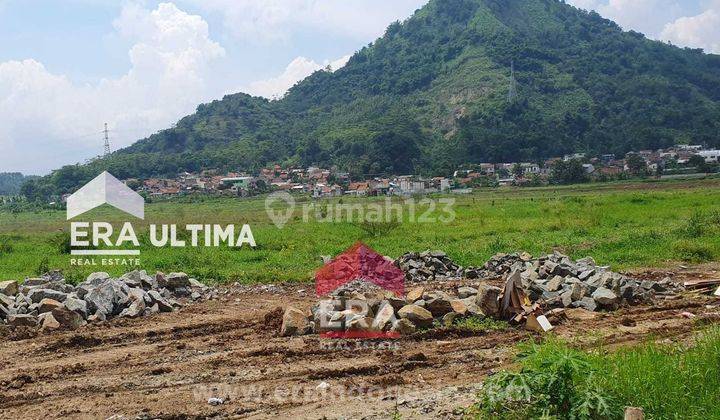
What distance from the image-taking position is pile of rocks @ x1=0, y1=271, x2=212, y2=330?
29.8 feet

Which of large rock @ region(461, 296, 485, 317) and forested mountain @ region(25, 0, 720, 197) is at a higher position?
forested mountain @ region(25, 0, 720, 197)

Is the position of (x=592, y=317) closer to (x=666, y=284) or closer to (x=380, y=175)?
(x=666, y=284)

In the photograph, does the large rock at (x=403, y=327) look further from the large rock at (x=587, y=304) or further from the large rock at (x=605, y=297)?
the large rock at (x=605, y=297)

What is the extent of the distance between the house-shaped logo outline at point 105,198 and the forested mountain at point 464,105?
20.3 metres

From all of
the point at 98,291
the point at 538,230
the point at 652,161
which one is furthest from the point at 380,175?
the point at 98,291

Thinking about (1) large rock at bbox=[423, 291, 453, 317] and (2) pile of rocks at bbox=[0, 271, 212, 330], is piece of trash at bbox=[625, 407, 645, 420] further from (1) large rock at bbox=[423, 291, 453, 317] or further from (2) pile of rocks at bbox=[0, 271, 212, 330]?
(2) pile of rocks at bbox=[0, 271, 212, 330]

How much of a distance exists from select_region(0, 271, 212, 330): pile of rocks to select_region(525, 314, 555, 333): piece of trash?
20.0ft

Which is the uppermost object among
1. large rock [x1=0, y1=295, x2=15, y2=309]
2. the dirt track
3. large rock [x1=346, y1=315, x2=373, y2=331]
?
large rock [x1=0, y1=295, x2=15, y2=309]

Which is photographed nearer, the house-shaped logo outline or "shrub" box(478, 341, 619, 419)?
"shrub" box(478, 341, 619, 419)

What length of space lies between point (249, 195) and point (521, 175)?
92.1 feet

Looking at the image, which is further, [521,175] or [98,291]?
[521,175]

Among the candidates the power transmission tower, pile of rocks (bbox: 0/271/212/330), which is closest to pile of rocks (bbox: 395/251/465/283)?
pile of rocks (bbox: 0/271/212/330)

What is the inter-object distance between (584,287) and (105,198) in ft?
105

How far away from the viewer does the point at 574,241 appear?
55.6 feet
